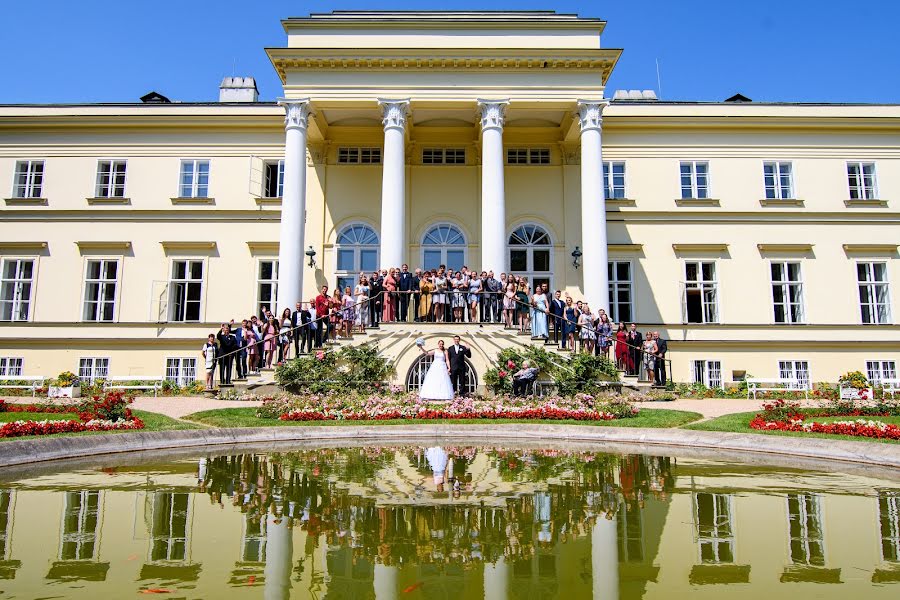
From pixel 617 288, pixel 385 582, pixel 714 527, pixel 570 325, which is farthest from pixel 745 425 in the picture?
pixel 617 288

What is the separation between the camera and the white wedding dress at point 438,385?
15.4 metres

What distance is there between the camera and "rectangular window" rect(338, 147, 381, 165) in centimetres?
2562

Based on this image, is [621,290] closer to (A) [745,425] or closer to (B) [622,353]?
(B) [622,353]

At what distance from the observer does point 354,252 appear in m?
25.2

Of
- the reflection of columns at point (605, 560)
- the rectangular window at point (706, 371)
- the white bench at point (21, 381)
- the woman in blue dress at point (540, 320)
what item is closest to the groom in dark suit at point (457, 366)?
the woman in blue dress at point (540, 320)

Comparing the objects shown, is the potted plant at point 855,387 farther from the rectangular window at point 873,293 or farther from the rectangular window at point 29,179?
the rectangular window at point 29,179

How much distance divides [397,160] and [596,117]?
722cm

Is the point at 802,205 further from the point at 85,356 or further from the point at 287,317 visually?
the point at 85,356

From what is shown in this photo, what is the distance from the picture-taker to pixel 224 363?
1861 centimetres

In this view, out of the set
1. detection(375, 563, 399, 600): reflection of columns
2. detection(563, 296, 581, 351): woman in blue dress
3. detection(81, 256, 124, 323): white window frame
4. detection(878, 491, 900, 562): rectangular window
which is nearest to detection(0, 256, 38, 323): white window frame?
detection(81, 256, 124, 323): white window frame

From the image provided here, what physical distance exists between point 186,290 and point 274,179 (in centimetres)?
576

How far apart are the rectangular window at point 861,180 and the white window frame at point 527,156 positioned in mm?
12733

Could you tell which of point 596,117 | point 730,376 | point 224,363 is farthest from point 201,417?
point 730,376

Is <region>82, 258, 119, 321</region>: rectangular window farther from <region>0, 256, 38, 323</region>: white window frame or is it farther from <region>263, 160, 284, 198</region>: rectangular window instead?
<region>263, 160, 284, 198</region>: rectangular window
